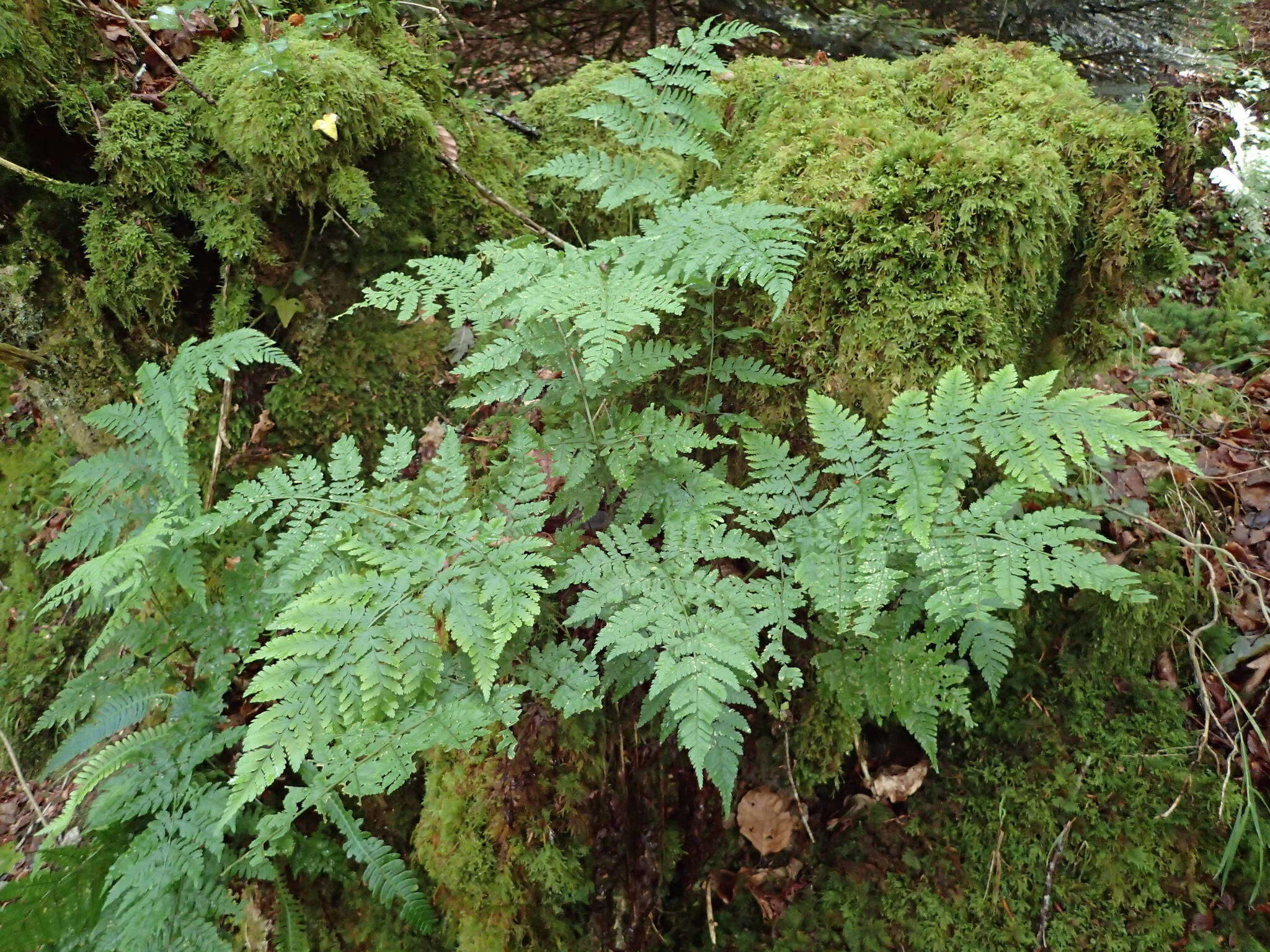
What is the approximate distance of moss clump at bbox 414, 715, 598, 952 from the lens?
102 inches

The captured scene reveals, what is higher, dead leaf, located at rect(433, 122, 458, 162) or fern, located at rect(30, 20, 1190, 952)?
dead leaf, located at rect(433, 122, 458, 162)

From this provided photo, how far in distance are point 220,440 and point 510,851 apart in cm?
232

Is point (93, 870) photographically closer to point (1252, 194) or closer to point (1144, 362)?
point (1144, 362)

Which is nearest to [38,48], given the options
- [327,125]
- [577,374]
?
[327,125]

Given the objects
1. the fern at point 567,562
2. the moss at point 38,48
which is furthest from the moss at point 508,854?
the moss at point 38,48

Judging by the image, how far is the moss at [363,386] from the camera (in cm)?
348

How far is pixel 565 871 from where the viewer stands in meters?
2.62

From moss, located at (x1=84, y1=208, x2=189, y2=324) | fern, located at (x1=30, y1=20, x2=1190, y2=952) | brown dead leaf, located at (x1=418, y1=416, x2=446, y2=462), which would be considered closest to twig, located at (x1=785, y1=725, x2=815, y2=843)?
fern, located at (x1=30, y1=20, x2=1190, y2=952)

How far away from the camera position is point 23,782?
3.32m

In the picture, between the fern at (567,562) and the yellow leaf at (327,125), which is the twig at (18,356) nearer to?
the fern at (567,562)

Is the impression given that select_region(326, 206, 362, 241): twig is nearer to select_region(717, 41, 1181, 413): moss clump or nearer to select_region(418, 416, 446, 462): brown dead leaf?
select_region(418, 416, 446, 462): brown dead leaf

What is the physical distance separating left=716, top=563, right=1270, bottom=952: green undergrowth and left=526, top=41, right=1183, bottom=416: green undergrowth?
1254 millimetres

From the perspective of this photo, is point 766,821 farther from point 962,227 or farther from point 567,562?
point 962,227

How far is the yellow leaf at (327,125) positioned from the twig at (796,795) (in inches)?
125
